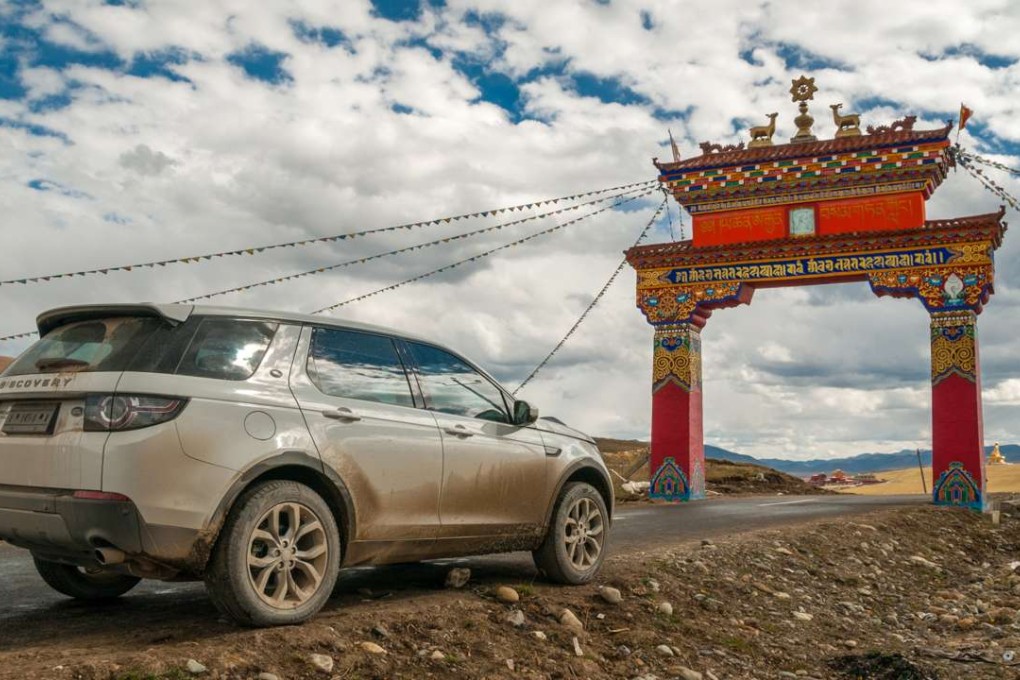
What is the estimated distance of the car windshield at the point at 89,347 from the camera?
4730mm

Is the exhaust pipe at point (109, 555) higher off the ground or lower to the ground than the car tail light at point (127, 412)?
lower

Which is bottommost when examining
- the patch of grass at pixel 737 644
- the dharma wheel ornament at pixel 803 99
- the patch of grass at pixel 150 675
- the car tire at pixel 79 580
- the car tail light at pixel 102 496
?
the patch of grass at pixel 737 644

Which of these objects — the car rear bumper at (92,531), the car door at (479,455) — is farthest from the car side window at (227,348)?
the car door at (479,455)

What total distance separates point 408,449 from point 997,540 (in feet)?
40.4

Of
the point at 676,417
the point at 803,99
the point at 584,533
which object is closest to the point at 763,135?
the point at 803,99

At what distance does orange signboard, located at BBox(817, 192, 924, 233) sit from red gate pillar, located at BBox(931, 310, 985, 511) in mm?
2014

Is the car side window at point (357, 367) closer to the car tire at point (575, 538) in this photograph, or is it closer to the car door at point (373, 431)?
the car door at point (373, 431)

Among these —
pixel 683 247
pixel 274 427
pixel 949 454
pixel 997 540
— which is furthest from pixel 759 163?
pixel 274 427

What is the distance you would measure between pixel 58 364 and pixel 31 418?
0.99ft

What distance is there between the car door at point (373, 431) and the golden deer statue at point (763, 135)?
52.4 feet

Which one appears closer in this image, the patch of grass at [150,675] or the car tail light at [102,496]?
the patch of grass at [150,675]

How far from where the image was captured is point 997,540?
47.3 ft

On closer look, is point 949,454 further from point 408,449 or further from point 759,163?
point 408,449

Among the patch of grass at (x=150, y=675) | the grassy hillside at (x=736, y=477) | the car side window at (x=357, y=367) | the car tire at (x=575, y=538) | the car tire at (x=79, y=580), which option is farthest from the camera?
the grassy hillside at (x=736, y=477)
